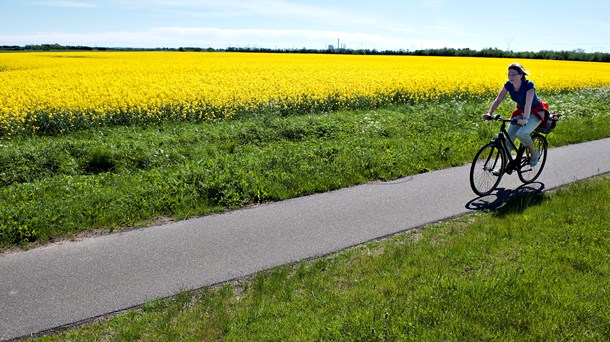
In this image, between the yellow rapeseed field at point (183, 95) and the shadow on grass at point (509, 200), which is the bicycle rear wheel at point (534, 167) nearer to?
the shadow on grass at point (509, 200)

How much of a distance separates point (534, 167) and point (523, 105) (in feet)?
5.35

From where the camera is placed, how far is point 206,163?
316 inches

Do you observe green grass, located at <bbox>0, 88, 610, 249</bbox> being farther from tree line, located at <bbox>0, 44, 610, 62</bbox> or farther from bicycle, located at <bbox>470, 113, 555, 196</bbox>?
tree line, located at <bbox>0, 44, 610, 62</bbox>

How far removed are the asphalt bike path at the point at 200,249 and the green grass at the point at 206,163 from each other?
0.42 meters

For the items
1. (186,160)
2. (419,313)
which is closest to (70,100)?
(186,160)

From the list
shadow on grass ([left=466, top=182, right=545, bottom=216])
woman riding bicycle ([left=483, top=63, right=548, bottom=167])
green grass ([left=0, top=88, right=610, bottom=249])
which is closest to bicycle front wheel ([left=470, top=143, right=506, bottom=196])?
shadow on grass ([left=466, top=182, right=545, bottom=216])

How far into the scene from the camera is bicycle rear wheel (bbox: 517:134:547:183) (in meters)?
7.71

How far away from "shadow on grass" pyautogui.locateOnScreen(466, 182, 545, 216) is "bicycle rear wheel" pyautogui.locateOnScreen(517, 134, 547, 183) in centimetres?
24

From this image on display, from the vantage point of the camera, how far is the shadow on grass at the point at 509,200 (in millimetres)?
6539

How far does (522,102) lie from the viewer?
705 cm

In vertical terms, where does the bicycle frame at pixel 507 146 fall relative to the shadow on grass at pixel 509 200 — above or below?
above

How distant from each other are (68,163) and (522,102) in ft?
24.5

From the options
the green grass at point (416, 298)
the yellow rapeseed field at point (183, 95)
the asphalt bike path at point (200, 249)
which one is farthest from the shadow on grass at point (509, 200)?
the yellow rapeseed field at point (183, 95)

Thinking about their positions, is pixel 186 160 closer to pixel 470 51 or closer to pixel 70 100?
pixel 70 100
